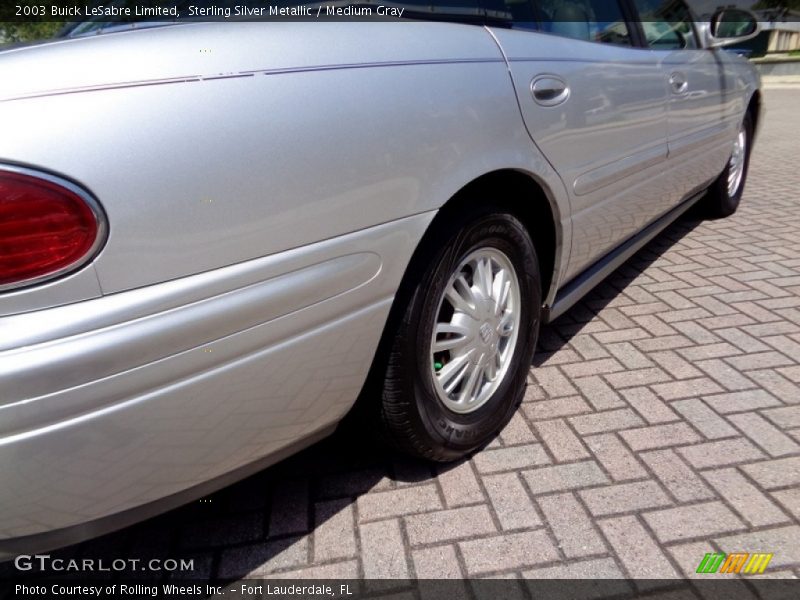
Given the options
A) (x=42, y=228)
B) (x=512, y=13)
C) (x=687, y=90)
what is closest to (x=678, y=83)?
(x=687, y=90)

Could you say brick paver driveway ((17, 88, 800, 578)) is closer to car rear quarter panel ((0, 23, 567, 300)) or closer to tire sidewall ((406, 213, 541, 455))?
tire sidewall ((406, 213, 541, 455))

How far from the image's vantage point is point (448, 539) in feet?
5.90

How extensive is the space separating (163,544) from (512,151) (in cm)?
155

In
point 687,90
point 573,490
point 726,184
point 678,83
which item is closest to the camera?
point 573,490

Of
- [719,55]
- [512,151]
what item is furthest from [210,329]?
[719,55]

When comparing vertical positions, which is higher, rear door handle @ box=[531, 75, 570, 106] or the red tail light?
rear door handle @ box=[531, 75, 570, 106]

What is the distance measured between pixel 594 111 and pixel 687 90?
4.17 feet

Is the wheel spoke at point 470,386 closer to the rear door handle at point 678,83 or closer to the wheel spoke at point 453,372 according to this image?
the wheel spoke at point 453,372

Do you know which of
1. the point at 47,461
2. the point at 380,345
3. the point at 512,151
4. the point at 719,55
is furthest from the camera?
the point at 719,55

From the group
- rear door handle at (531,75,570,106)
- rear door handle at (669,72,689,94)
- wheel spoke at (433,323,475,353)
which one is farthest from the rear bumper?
rear door handle at (669,72,689,94)

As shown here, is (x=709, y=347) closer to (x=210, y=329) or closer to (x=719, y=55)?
(x=719, y=55)

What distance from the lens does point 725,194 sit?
477 cm

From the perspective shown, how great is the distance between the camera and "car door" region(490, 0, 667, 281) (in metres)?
2.04

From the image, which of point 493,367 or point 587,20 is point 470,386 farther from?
point 587,20
